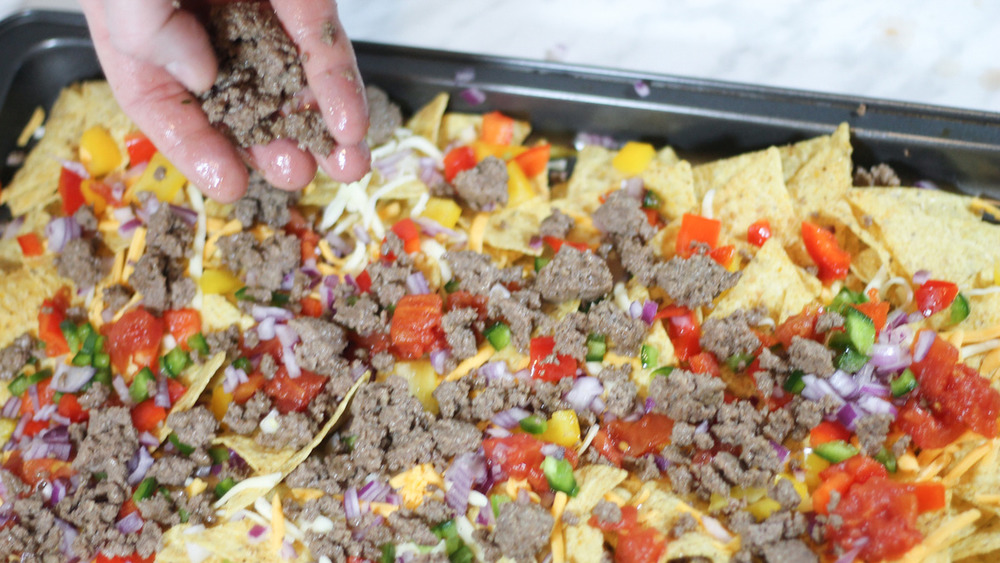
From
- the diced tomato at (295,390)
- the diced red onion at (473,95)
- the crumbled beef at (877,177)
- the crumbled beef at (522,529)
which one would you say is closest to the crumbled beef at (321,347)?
the diced tomato at (295,390)

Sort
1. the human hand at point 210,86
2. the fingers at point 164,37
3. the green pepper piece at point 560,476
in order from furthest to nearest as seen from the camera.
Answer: the human hand at point 210,86
the green pepper piece at point 560,476
the fingers at point 164,37

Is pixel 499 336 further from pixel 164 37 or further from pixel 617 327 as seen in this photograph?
pixel 164 37

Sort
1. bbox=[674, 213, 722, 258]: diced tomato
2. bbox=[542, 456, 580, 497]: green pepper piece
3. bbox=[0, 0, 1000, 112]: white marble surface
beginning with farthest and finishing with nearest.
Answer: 1. bbox=[0, 0, 1000, 112]: white marble surface
2. bbox=[674, 213, 722, 258]: diced tomato
3. bbox=[542, 456, 580, 497]: green pepper piece

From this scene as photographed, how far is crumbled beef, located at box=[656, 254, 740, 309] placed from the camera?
2156 mm

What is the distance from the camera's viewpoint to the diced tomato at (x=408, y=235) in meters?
2.36

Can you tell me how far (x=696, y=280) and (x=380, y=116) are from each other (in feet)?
3.93

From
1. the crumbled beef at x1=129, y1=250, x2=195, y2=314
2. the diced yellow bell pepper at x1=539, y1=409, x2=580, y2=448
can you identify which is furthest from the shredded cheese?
the crumbled beef at x1=129, y1=250, x2=195, y2=314

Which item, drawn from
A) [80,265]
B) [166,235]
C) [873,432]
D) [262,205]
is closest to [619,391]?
[873,432]

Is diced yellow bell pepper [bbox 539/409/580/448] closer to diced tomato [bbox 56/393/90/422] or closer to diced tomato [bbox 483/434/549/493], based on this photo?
diced tomato [bbox 483/434/549/493]

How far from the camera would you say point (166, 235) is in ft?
7.82

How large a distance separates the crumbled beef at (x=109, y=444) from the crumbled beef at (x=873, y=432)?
6.65ft

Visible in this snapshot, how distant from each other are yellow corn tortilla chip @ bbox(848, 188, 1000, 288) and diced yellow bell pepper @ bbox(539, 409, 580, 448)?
1118 millimetres

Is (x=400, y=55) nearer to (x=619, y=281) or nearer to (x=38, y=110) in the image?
(x=619, y=281)

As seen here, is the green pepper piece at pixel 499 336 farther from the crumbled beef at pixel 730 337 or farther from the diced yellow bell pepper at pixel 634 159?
the diced yellow bell pepper at pixel 634 159
